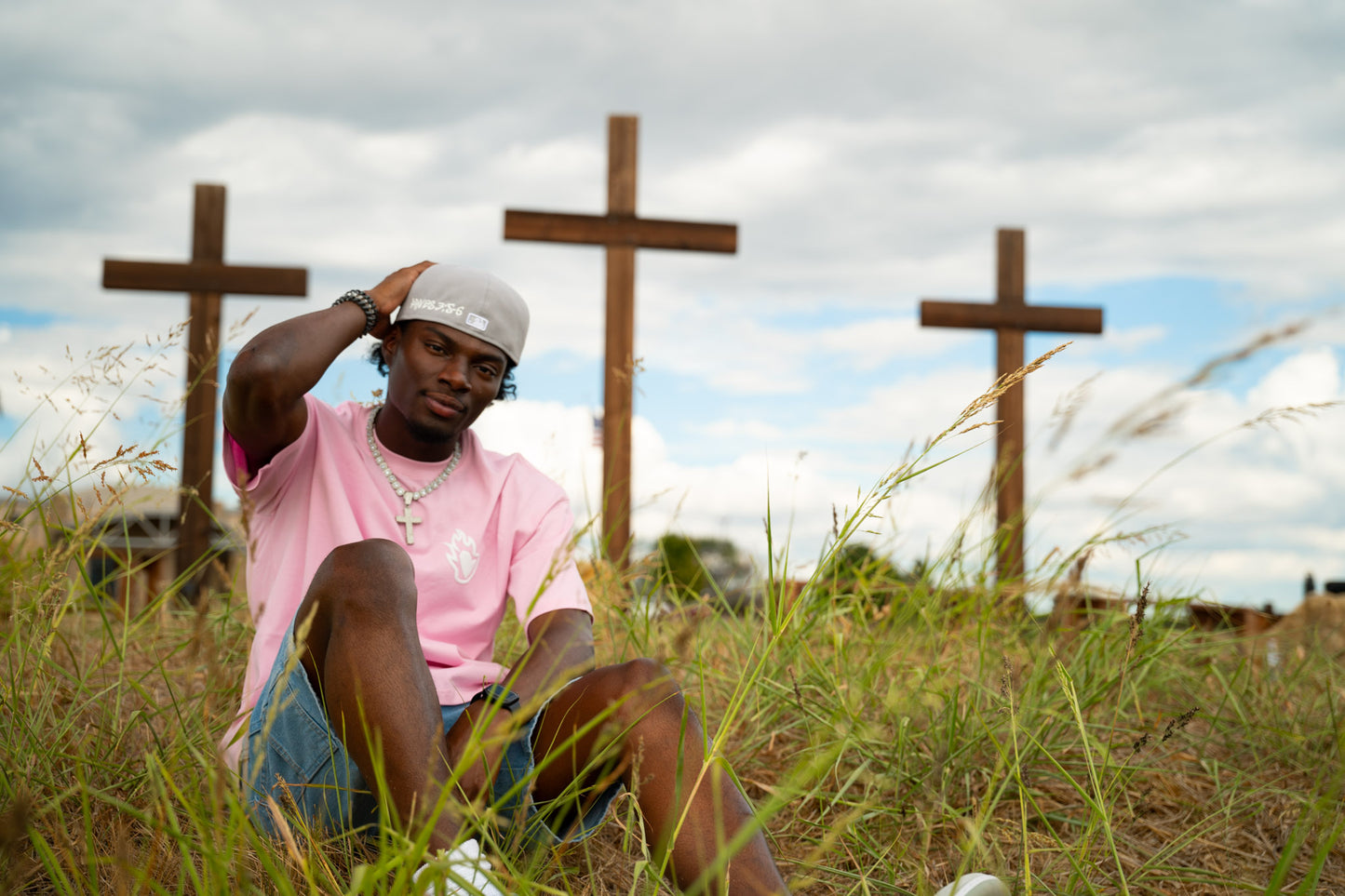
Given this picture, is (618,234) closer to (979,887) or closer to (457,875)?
(979,887)

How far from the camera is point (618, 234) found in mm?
5562

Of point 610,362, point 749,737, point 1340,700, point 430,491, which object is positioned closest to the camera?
point 430,491

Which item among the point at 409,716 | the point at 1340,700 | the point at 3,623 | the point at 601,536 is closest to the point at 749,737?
the point at 601,536

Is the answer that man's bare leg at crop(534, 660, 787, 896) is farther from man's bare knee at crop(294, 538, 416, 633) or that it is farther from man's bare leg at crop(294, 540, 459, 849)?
man's bare knee at crop(294, 538, 416, 633)

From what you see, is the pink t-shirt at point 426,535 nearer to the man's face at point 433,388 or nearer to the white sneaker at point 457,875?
the man's face at point 433,388

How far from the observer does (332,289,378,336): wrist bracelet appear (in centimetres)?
222

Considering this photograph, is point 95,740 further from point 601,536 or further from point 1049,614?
point 1049,614

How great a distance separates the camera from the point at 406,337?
2234 millimetres

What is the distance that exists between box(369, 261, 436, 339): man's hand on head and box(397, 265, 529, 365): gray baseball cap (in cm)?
→ 2

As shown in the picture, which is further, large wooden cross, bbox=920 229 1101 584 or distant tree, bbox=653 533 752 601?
large wooden cross, bbox=920 229 1101 584

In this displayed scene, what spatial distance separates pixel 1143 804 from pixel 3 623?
2.65m

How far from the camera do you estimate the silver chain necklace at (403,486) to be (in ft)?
7.06

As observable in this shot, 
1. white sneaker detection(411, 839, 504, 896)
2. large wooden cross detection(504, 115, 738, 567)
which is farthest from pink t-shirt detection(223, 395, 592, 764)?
large wooden cross detection(504, 115, 738, 567)

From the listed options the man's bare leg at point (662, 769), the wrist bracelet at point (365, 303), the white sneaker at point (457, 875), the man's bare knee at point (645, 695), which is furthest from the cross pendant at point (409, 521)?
the white sneaker at point (457, 875)
